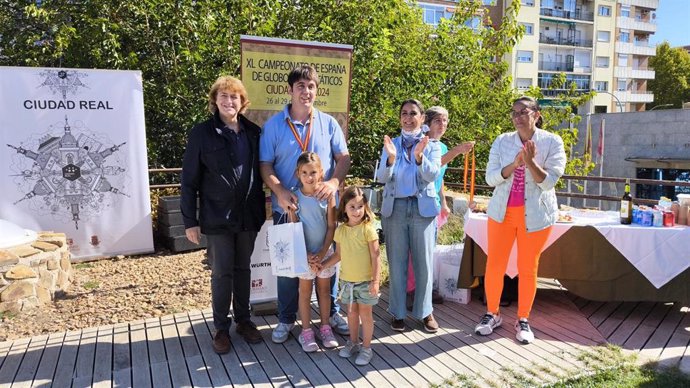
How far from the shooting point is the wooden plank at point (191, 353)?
3082 millimetres

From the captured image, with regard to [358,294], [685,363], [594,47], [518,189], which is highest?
[594,47]

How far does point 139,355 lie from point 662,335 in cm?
387

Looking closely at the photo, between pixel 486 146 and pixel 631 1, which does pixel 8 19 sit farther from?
pixel 631 1

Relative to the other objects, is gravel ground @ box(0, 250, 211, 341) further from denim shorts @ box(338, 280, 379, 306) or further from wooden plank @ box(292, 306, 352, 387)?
denim shorts @ box(338, 280, 379, 306)

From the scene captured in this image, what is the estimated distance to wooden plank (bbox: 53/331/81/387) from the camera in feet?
10.1

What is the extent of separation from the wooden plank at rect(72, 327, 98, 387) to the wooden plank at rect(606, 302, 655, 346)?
3646mm

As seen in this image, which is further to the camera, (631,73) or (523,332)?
(631,73)

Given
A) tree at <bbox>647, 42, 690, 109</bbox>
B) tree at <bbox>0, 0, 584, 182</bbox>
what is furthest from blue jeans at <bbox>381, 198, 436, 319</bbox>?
tree at <bbox>647, 42, 690, 109</bbox>

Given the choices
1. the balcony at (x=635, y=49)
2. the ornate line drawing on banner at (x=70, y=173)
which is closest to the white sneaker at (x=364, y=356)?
the ornate line drawing on banner at (x=70, y=173)

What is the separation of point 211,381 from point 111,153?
4477 mm

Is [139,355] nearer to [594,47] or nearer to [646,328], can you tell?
[646,328]

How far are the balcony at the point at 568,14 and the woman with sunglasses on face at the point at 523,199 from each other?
4845 cm

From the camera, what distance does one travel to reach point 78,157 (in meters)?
6.34

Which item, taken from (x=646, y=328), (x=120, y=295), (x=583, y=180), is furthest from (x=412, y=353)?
(x=583, y=180)
